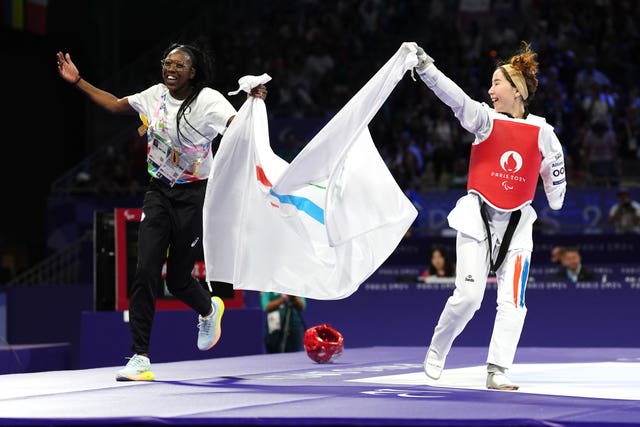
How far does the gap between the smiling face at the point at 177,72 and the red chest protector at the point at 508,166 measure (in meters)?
1.77

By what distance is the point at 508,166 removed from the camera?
583 centimetres

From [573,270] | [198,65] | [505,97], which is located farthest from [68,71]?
[573,270]

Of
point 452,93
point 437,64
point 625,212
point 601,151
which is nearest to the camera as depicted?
point 452,93

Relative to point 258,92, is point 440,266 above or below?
below

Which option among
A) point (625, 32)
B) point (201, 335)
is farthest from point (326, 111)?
point (201, 335)

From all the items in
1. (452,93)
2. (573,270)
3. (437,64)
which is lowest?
(573,270)

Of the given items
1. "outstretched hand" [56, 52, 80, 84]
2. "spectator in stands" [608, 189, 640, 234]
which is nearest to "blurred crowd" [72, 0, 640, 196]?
"spectator in stands" [608, 189, 640, 234]

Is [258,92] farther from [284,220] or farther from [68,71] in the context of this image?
[68,71]

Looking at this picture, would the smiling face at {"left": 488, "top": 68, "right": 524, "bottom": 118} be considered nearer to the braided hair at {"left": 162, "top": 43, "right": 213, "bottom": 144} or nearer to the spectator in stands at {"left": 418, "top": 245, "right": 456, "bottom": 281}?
the braided hair at {"left": 162, "top": 43, "right": 213, "bottom": 144}

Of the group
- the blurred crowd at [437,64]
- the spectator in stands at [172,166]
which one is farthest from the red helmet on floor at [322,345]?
the blurred crowd at [437,64]

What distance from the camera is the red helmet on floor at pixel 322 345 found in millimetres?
7823

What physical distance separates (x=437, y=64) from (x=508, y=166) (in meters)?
12.4

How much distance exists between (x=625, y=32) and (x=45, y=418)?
15373mm

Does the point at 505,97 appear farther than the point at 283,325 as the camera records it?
No
